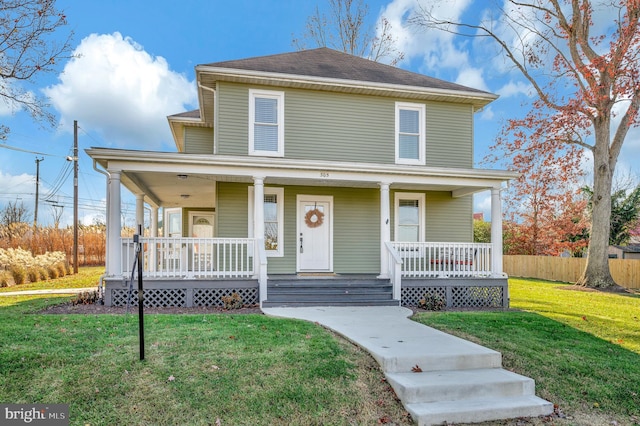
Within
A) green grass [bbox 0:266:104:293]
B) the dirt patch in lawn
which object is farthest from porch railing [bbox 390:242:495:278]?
green grass [bbox 0:266:104:293]

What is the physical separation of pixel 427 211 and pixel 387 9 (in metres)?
16.4

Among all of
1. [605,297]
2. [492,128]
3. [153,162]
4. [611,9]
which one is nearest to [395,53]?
[492,128]

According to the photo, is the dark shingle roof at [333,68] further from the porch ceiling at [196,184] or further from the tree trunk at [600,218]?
the tree trunk at [600,218]

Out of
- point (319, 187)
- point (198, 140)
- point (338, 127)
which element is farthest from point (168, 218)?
point (338, 127)

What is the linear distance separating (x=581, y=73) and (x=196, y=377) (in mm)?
18040

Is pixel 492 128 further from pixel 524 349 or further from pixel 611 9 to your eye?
Answer: pixel 524 349

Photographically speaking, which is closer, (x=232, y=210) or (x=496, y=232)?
(x=496, y=232)

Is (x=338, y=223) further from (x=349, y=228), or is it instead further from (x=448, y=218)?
(x=448, y=218)

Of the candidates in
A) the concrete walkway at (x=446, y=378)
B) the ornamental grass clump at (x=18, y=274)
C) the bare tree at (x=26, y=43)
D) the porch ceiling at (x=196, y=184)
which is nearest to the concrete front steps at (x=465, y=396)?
the concrete walkway at (x=446, y=378)

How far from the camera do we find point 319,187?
1145 centimetres

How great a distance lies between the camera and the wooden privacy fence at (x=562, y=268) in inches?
632

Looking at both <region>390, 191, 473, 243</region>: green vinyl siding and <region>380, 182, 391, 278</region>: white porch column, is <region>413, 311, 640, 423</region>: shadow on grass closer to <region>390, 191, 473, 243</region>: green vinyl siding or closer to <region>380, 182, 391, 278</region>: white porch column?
<region>380, 182, 391, 278</region>: white porch column

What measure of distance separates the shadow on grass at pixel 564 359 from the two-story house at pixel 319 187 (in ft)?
8.35

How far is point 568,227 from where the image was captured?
76.2 feet
